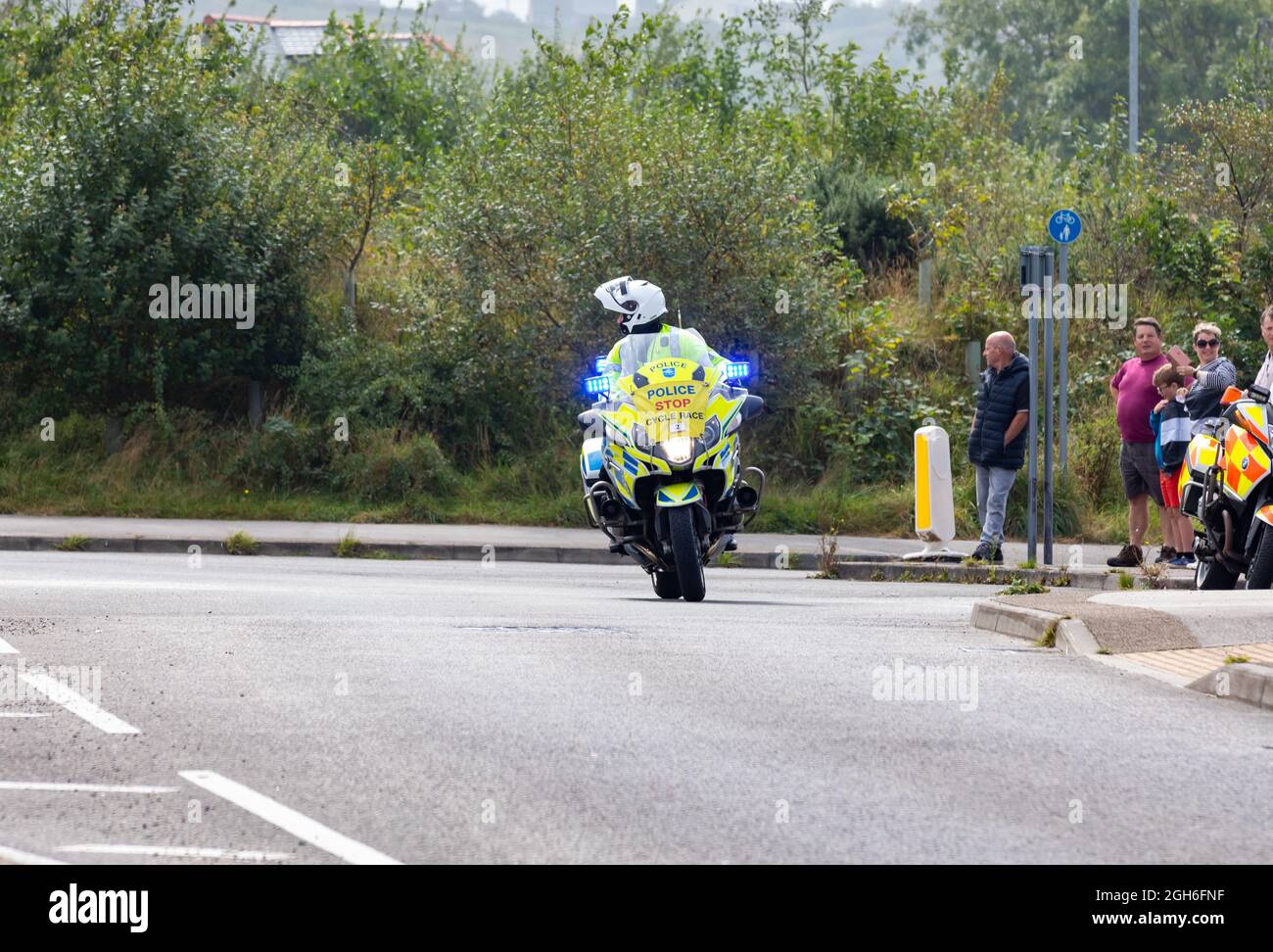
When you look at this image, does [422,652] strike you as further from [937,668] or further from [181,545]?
[181,545]

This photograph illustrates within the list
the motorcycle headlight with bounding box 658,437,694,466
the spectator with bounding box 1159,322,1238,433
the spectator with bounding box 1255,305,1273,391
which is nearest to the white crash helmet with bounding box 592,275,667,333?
the motorcycle headlight with bounding box 658,437,694,466

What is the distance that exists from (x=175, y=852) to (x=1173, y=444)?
12970mm

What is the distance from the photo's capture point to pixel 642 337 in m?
14.4

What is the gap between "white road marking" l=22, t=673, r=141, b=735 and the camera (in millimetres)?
8117

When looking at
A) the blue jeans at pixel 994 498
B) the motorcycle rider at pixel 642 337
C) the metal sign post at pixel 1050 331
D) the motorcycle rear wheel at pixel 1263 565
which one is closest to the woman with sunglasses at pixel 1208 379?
the metal sign post at pixel 1050 331

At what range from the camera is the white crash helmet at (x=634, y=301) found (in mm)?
14453

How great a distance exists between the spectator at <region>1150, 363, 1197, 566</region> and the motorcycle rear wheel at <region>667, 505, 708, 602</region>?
5185 millimetres

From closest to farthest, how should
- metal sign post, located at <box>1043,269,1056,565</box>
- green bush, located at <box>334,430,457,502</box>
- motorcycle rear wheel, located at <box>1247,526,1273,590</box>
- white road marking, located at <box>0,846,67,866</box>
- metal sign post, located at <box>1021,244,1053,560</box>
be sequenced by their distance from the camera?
white road marking, located at <box>0,846,67,866</box> < motorcycle rear wheel, located at <box>1247,526,1273,590</box> < metal sign post, located at <box>1043,269,1056,565</box> < metal sign post, located at <box>1021,244,1053,560</box> < green bush, located at <box>334,430,457,502</box>

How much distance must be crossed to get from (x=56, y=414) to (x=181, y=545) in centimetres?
491

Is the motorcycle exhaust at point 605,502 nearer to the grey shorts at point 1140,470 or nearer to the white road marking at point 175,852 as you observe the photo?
the grey shorts at point 1140,470

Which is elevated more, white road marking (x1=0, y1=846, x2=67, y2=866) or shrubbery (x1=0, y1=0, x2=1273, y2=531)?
shrubbery (x1=0, y1=0, x2=1273, y2=531)

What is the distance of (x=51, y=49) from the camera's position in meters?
32.2

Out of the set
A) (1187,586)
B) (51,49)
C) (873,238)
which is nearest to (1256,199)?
(873,238)

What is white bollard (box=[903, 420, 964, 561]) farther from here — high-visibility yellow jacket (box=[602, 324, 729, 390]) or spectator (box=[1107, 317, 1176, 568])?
high-visibility yellow jacket (box=[602, 324, 729, 390])
